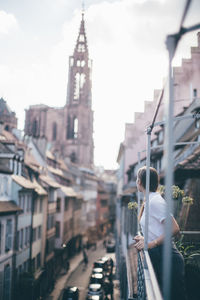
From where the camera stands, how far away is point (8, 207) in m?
19.5

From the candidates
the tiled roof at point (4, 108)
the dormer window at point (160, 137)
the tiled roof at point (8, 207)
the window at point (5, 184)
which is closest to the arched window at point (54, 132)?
the tiled roof at point (4, 108)

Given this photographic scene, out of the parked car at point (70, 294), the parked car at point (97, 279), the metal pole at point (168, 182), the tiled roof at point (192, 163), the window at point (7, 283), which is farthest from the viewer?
the parked car at point (97, 279)

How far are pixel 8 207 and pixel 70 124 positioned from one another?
59.9 metres

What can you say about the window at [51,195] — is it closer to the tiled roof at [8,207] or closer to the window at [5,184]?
the tiled roof at [8,207]

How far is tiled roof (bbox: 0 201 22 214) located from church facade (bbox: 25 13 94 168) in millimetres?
54169

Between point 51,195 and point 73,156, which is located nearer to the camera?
point 51,195

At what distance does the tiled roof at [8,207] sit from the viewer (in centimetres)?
1860

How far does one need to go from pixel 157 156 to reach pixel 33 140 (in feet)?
72.2

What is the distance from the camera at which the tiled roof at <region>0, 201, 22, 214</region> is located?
1860cm

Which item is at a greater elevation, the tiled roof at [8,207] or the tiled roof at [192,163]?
the tiled roof at [192,163]

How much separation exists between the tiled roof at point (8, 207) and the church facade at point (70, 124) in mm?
54169

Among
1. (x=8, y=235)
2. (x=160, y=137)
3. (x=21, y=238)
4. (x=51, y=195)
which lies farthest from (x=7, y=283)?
(x=160, y=137)

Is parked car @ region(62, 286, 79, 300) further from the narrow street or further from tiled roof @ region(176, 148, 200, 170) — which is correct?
tiled roof @ region(176, 148, 200, 170)

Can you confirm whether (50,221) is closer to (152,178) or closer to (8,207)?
(8,207)
